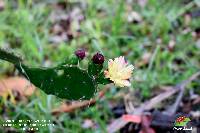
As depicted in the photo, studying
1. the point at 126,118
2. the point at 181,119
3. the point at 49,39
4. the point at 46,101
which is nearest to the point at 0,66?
the point at 49,39

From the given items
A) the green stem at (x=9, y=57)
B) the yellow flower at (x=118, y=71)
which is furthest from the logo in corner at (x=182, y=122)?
the green stem at (x=9, y=57)

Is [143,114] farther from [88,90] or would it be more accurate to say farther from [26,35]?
[26,35]

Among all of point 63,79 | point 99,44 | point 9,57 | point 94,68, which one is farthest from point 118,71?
point 99,44

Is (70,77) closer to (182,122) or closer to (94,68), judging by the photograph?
(94,68)

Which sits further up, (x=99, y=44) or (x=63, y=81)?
(x=99, y=44)

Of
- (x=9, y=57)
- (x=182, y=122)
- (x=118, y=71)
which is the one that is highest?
(x=9, y=57)

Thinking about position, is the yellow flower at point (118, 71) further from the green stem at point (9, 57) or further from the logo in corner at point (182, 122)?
the green stem at point (9, 57)

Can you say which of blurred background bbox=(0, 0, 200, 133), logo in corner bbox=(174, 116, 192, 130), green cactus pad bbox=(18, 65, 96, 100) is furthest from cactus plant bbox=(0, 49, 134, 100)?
blurred background bbox=(0, 0, 200, 133)
